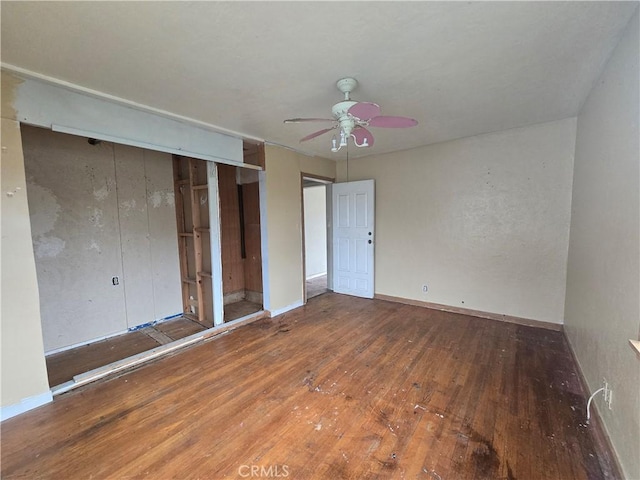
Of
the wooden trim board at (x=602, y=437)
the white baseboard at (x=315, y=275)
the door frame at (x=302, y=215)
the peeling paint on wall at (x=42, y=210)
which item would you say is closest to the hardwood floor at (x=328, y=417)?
the wooden trim board at (x=602, y=437)

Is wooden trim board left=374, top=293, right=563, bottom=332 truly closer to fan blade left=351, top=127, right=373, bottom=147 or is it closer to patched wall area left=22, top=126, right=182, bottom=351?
Result: fan blade left=351, top=127, right=373, bottom=147

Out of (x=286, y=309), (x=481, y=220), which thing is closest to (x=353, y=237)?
(x=286, y=309)

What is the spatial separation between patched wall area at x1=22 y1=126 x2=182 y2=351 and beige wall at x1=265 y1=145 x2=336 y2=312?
→ 1443mm

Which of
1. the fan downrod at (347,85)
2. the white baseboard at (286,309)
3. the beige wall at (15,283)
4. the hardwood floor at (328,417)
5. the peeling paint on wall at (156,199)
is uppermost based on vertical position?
the fan downrod at (347,85)

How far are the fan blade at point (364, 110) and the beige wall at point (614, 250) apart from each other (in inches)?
55.5

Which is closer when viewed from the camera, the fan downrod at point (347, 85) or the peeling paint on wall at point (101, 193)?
the fan downrod at point (347, 85)

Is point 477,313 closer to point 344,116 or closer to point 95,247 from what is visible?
point 344,116

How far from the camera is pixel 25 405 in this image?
2.05 metres

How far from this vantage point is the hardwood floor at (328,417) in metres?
1.57

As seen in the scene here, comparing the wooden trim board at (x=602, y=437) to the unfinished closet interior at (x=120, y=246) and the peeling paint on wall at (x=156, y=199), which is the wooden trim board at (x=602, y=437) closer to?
the unfinished closet interior at (x=120, y=246)

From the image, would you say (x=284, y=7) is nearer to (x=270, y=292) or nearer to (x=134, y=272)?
(x=270, y=292)

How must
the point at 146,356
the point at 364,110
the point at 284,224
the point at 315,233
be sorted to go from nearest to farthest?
1. the point at 364,110
2. the point at 146,356
3. the point at 284,224
4. the point at 315,233

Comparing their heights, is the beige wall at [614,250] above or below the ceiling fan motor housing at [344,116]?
below

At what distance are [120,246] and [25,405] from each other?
1.89 metres
